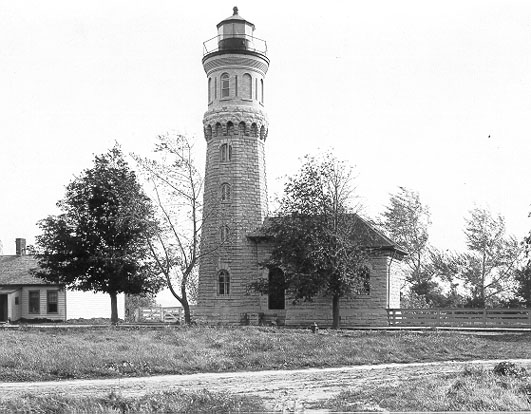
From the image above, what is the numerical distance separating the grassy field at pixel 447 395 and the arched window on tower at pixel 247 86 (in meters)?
29.8

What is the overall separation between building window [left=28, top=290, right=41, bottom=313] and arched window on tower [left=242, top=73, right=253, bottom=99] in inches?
766

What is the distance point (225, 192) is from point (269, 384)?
90.6ft

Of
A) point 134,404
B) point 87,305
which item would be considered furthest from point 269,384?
point 87,305

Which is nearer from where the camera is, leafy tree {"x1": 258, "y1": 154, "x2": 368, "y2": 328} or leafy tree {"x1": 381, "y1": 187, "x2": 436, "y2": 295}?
leafy tree {"x1": 258, "y1": 154, "x2": 368, "y2": 328}

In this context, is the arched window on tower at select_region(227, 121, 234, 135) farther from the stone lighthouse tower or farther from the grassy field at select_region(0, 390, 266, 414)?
the grassy field at select_region(0, 390, 266, 414)

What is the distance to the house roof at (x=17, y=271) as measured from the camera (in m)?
50.9

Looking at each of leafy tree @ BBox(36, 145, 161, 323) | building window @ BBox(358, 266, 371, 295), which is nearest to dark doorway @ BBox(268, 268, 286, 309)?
building window @ BBox(358, 266, 371, 295)

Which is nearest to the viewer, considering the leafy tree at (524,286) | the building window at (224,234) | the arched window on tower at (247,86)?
the building window at (224,234)

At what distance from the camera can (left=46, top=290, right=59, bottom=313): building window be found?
50.9 metres

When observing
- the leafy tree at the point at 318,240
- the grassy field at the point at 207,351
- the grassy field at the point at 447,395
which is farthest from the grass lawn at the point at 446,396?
the leafy tree at the point at 318,240

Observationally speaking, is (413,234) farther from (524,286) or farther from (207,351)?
(207,351)

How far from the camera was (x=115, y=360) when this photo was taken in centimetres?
2095

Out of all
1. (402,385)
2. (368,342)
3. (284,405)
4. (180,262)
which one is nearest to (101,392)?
(284,405)

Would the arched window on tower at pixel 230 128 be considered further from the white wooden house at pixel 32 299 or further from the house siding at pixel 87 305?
the house siding at pixel 87 305
